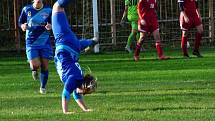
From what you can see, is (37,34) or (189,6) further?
(189,6)

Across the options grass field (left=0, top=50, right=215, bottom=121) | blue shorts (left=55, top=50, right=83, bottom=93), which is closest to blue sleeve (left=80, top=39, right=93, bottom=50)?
blue shorts (left=55, top=50, right=83, bottom=93)

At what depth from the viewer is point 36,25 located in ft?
46.5

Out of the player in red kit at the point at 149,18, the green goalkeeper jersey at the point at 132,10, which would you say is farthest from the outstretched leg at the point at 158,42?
the green goalkeeper jersey at the point at 132,10

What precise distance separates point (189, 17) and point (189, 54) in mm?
1749

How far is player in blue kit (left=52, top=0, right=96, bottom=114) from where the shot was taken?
10.5 meters

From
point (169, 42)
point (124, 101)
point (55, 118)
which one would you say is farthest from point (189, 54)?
point (55, 118)

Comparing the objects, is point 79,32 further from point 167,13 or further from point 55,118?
point 55,118

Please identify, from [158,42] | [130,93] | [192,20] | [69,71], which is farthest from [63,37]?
[192,20]

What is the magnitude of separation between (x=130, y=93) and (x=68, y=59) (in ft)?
8.19

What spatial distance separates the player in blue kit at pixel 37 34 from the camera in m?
14.0

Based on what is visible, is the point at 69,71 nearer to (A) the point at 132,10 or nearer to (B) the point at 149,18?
(B) the point at 149,18

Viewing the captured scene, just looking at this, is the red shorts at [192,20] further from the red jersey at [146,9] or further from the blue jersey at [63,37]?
the blue jersey at [63,37]

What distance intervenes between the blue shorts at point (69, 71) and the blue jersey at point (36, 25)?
11.3 feet

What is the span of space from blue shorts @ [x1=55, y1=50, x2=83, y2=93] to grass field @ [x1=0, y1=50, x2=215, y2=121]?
0.41m
